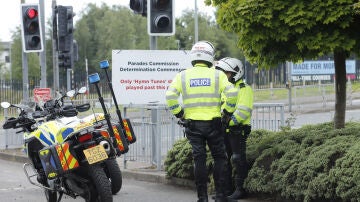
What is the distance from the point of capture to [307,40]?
8539 mm

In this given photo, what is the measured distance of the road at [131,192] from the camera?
9508mm

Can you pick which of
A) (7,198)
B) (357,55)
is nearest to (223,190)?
(357,55)

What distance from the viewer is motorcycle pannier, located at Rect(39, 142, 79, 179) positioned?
25.4ft

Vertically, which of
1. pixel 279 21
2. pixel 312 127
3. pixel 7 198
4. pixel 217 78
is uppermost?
pixel 279 21

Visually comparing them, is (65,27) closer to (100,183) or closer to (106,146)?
(106,146)

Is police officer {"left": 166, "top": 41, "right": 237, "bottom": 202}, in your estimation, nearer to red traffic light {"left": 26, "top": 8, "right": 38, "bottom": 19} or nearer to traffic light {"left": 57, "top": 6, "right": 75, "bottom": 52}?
red traffic light {"left": 26, "top": 8, "right": 38, "bottom": 19}

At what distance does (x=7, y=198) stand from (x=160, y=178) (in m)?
2.28

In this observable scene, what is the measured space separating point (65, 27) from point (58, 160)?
10188 mm

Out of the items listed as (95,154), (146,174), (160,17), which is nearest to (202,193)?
(95,154)

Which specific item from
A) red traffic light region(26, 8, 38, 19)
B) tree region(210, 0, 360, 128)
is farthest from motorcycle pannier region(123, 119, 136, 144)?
red traffic light region(26, 8, 38, 19)

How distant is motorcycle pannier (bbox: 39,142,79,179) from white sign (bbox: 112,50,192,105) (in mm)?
3734

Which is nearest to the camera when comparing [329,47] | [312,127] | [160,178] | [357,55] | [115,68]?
[329,47]

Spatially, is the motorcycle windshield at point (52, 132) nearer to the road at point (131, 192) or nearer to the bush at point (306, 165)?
the road at point (131, 192)

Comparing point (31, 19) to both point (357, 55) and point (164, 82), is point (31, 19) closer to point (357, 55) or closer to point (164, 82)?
point (164, 82)
